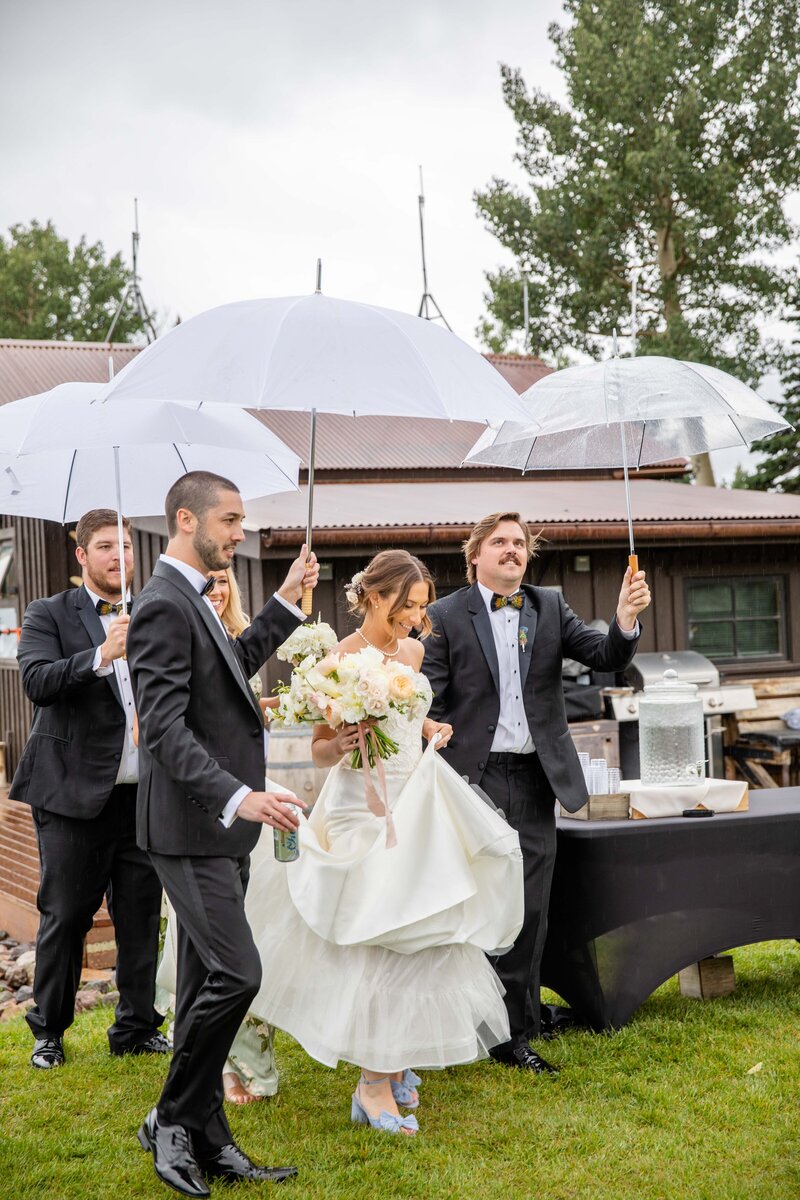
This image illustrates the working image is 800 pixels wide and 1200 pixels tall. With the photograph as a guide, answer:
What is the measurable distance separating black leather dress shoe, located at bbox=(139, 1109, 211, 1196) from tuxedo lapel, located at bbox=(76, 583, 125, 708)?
1.91 m

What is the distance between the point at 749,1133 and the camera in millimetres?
4219

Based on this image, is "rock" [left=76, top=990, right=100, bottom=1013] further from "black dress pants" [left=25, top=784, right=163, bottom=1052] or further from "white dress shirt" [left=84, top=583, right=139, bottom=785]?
"white dress shirt" [left=84, top=583, right=139, bottom=785]

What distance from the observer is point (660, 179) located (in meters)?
23.3

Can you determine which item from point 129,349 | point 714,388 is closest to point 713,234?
point 129,349

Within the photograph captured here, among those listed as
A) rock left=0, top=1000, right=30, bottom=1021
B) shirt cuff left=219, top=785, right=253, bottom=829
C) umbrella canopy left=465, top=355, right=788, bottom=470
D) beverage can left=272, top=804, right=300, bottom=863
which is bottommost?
rock left=0, top=1000, right=30, bottom=1021

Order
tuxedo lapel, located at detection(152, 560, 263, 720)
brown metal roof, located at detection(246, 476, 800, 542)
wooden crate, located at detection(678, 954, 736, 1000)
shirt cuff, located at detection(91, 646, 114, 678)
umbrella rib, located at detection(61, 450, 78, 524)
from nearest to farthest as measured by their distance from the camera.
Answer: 1. tuxedo lapel, located at detection(152, 560, 263, 720)
2. shirt cuff, located at detection(91, 646, 114, 678)
3. umbrella rib, located at detection(61, 450, 78, 524)
4. wooden crate, located at detection(678, 954, 736, 1000)
5. brown metal roof, located at detection(246, 476, 800, 542)

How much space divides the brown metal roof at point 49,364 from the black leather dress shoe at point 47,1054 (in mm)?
10044

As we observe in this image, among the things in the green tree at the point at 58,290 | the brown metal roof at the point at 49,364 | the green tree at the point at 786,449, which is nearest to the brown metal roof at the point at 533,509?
the brown metal roof at the point at 49,364

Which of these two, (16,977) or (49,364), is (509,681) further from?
(49,364)

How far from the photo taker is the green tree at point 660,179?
23.8 m

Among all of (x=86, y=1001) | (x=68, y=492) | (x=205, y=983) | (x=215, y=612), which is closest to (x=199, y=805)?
(x=205, y=983)

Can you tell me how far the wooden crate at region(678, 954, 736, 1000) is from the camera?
5723 millimetres

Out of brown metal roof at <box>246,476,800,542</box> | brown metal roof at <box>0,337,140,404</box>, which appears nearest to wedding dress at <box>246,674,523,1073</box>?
brown metal roof at <box>246,476,800,542</box>

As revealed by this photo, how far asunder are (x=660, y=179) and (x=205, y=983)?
2265 cm
